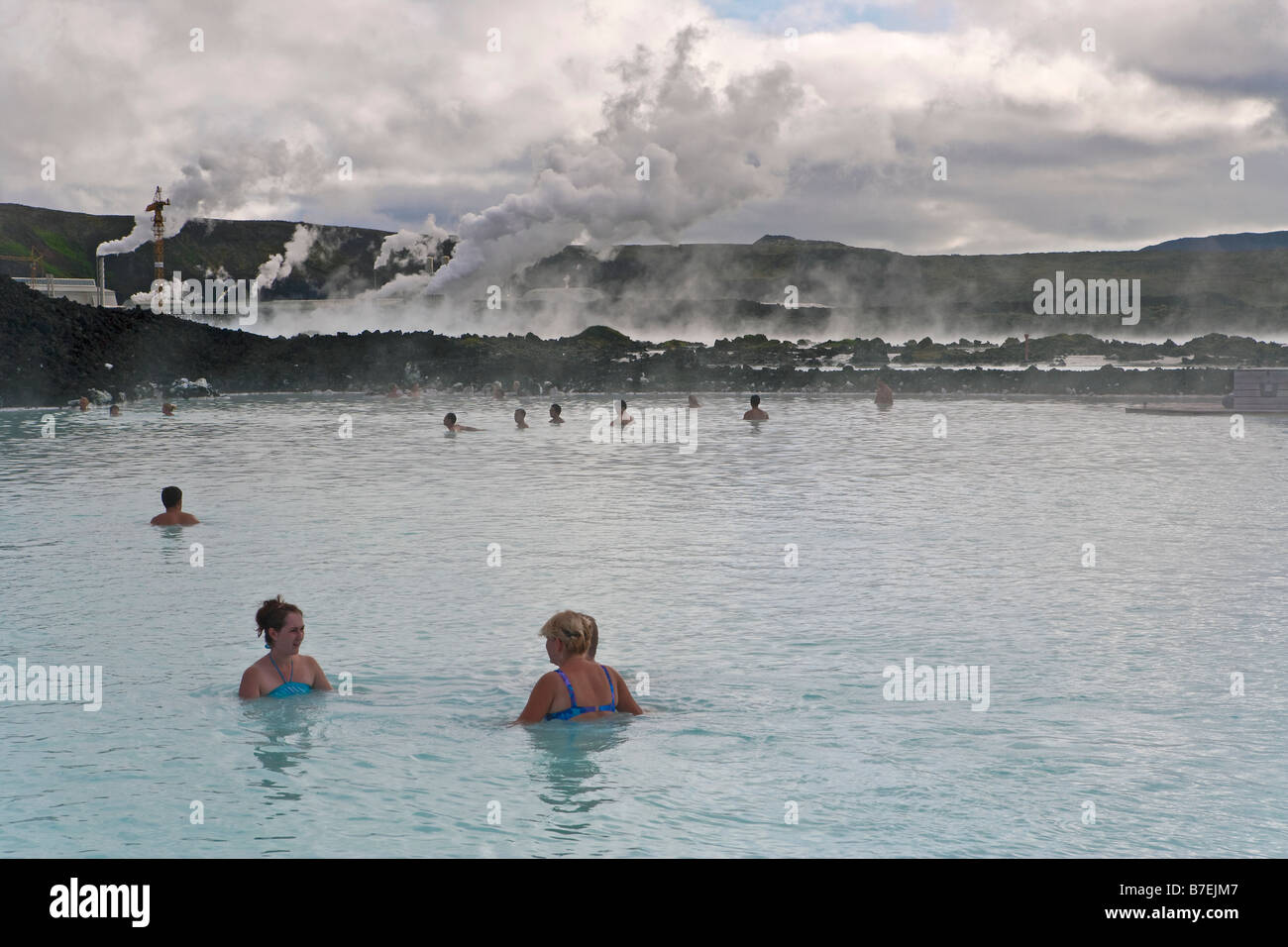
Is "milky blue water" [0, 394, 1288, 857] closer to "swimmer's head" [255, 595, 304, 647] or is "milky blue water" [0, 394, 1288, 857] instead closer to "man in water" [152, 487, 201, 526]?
"man in water" [152, 487, 201, 526]

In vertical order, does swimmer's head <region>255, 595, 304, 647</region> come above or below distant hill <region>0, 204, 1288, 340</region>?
below

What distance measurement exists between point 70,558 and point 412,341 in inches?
1751

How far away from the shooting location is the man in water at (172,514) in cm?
1530

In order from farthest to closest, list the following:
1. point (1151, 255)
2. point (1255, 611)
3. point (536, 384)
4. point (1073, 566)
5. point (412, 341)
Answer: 1. point (1151, 255)
2. point (412, 341)
3. point (536, 384)
4. point (1073, 566)
5. point (1255, 611)

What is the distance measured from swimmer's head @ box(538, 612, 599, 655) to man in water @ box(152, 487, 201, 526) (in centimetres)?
959

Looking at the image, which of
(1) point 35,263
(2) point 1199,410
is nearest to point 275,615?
(2) point 1199,410

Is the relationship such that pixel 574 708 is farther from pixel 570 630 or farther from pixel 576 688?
pixel 570 630

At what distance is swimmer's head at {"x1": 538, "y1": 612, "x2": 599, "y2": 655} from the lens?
697 centimetres

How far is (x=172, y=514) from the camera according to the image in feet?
50.7

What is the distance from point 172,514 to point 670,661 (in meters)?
8.45

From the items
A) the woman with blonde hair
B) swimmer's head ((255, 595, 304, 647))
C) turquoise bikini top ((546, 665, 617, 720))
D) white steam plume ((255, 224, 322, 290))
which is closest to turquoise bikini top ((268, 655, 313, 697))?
swimmer's head ((255, 595, 304, 647))

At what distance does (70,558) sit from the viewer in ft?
44.8
